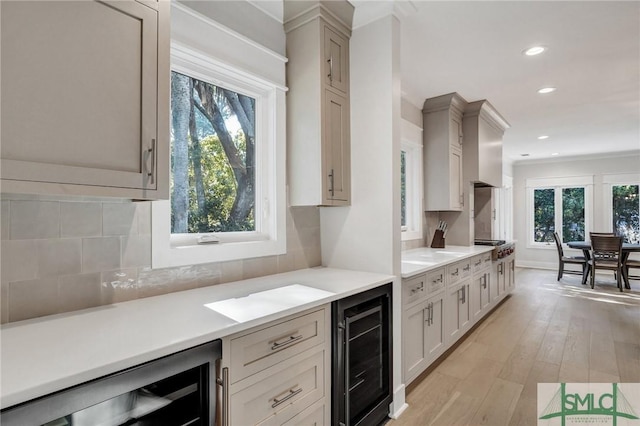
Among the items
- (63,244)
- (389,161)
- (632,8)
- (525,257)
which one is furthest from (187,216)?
(525,257)

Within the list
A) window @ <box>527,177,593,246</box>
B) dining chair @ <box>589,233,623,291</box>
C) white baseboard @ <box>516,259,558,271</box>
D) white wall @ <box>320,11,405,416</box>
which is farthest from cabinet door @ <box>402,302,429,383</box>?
window @ <box>527,177,593,246</box>

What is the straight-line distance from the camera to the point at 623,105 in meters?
4.01

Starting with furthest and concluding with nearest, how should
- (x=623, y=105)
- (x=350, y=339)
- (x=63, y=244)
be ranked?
1. (x=623, y=105)
2. (x=350, y=339)
3. (x=63, y=244)

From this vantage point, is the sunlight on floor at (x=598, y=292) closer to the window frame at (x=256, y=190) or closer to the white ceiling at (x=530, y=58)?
the white ceiling at (x=530, y=58)

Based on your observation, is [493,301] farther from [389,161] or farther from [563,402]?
[389,161]

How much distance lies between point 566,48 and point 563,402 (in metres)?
2.69

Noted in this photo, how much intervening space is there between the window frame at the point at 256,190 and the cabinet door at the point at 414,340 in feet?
3.32

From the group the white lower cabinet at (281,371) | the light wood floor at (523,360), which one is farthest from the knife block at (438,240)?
the white lower cabinet at (281,371)

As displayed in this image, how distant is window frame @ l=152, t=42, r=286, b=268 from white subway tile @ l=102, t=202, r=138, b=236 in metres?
0.09

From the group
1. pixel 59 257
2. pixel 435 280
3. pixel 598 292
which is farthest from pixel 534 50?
pixel 598 292

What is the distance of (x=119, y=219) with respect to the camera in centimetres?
149

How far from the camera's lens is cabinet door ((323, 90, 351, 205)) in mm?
2162

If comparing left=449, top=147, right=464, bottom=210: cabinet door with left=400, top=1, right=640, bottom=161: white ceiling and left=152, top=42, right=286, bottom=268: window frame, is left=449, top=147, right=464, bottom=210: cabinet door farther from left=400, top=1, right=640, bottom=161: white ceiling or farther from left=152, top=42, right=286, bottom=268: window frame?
left=152, top=42, right=286, bottom=268: window frame

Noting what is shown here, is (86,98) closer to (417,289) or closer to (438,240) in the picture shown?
(417,289)
